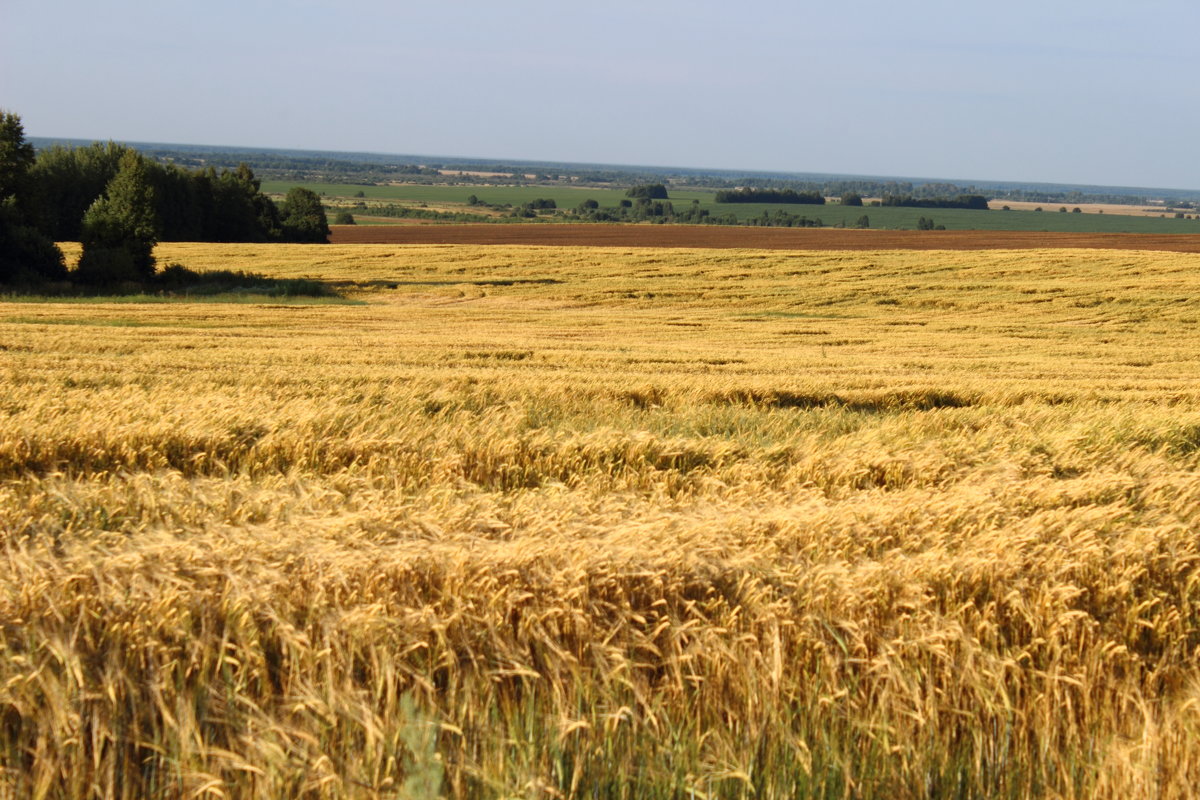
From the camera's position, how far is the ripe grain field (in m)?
3.22

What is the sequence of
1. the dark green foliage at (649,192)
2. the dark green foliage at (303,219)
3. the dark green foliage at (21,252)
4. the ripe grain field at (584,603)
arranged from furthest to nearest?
the dark green foliage at (649,192) → the dark green foliage at (303,219) → the dark green foliage at (21,252) → the ripe grain field at (584,603)

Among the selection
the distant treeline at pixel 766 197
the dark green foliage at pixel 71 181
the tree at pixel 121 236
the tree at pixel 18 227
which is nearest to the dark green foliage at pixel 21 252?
the tree at pixel 18 227

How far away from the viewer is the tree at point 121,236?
34.0 meters

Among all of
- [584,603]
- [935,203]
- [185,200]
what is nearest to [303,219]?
[185,200]

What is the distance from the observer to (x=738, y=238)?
59562mm

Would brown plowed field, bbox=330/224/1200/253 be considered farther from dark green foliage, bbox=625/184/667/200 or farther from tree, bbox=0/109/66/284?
dark green foliage, bbox=625/184/667/200

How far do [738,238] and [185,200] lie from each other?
1374 inches

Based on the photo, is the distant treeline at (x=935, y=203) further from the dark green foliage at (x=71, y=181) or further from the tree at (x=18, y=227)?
the tree at (x=18, y=227)

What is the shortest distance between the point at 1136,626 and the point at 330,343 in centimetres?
1491

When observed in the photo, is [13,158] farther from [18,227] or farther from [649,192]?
[649,192]

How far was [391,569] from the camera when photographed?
3984 mm

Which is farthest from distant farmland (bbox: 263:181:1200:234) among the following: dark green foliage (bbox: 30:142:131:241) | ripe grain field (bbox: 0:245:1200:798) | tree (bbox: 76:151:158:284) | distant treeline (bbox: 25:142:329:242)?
ripe grain field (bbox: 0:245:1200:798)

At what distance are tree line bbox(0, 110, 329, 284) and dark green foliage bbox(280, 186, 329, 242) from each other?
0.07 metres

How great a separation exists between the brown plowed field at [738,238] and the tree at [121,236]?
18.9 metres
